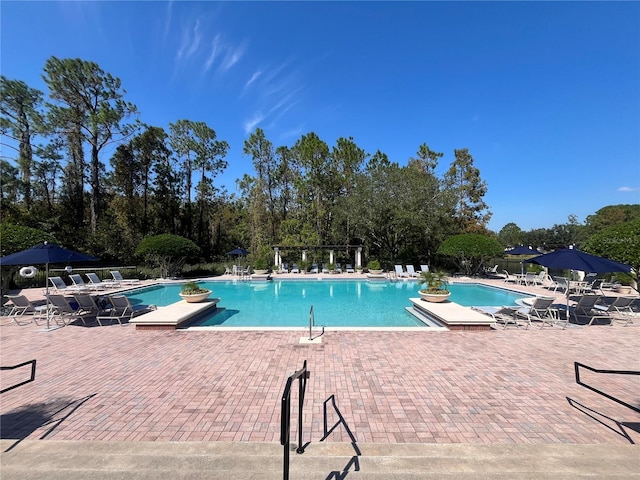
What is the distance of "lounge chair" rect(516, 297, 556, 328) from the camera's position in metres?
7.74

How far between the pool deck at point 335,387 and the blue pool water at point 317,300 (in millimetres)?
2147

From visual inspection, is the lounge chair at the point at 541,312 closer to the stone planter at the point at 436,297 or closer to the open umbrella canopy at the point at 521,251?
the stone planter at the point at 436,297

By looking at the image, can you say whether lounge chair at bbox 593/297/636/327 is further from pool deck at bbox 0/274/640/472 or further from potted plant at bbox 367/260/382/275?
potted plant at bbox 367/260/382/275

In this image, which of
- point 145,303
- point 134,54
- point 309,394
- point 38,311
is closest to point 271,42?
point 134,54

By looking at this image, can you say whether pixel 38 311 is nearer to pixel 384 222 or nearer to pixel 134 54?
pixel 134 54

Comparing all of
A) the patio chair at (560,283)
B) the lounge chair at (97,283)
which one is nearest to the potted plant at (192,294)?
the lounge chair at (97,283)

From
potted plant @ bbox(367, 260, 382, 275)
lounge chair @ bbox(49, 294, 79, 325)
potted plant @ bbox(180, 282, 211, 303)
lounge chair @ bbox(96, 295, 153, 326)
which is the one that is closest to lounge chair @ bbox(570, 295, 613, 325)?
potted plant @ bbox(180, 282, 211, 303)

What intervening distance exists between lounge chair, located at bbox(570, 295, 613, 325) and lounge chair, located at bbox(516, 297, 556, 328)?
2.08ft

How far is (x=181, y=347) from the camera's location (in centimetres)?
599

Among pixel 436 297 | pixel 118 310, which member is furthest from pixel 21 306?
pixel 436 297

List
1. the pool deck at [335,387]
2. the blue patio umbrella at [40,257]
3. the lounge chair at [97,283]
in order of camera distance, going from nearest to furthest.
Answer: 1. the pool deck at [335,387]
2. the blue patio umbrella at [40,257]
3. the lounge chair at [97,283]

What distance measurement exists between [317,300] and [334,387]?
826 centimetres

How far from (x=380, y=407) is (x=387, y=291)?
1149 centimetres

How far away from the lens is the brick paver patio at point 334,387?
10.5ft
